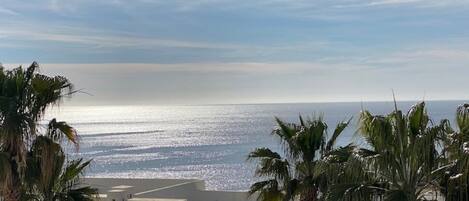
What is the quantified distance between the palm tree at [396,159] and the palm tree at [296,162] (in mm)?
2504

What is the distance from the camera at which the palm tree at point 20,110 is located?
10.0 meters

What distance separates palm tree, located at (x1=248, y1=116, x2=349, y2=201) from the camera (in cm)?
1232

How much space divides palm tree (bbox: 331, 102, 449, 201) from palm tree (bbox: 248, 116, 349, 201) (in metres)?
2.50

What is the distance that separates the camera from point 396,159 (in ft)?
31.0

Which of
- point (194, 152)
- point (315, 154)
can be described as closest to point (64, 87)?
point (315, 154)

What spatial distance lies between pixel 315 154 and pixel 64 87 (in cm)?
496

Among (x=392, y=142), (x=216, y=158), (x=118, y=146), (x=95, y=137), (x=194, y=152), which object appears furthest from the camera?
(x=95, y=137)

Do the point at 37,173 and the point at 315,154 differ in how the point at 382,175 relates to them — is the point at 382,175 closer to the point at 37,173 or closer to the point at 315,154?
the point at 315,154

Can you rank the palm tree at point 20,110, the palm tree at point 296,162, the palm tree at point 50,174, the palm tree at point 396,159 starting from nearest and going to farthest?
1. the palm tree at point 396,159
2. the palm tree at point 20,110
3. the palm tree at point 50,174
4. the palm tree at point 296,162

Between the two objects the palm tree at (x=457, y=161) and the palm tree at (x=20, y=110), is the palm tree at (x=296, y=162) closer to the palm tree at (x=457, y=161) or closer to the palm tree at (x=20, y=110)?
the palm tree at (x=457, y=161)

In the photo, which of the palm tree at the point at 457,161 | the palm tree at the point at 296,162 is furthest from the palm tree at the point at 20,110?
the palm tree at the point at 457,161

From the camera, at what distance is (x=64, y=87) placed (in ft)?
35.2

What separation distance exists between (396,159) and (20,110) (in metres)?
5.93

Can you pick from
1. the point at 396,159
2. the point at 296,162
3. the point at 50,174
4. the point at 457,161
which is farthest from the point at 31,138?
the point at 457,161
